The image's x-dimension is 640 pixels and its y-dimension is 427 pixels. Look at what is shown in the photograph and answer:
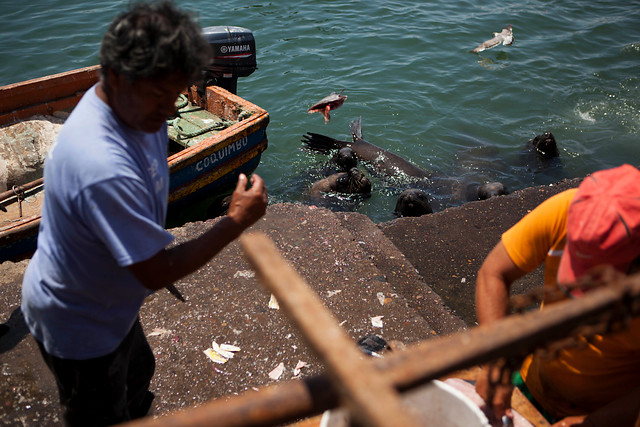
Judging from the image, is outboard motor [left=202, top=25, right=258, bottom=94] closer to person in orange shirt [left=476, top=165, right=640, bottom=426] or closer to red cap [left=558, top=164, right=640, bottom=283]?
person in orange shirt [left=476, top=165, right=640, bottom=426]

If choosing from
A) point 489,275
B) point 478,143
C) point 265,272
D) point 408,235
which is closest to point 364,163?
point 478,143

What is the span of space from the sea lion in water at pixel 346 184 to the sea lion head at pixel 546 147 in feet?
10.9

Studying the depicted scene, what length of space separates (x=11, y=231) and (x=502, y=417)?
472 cm

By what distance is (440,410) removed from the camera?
2010 mm

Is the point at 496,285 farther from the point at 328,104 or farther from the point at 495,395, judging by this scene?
the point at 328,104

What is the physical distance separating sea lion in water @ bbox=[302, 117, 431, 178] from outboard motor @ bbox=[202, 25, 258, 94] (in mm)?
1907

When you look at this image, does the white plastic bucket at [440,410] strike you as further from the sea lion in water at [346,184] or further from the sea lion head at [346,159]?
the sea lion head at [346,159]

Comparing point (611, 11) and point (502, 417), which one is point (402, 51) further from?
point (502, 417)

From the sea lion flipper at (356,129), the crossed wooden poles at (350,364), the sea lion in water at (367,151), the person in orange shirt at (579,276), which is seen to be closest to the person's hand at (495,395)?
the person in orange shirt at (579,276)

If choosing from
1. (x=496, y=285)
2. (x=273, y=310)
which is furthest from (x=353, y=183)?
(x=496, y=285)

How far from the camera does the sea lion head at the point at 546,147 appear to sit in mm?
8680

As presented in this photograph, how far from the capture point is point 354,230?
4719mm

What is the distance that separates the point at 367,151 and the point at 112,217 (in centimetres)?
758

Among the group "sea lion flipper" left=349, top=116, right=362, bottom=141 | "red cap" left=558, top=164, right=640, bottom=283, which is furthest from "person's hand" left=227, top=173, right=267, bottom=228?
"sea lion flipper" left=349, top=116, right=362, bottom=141
